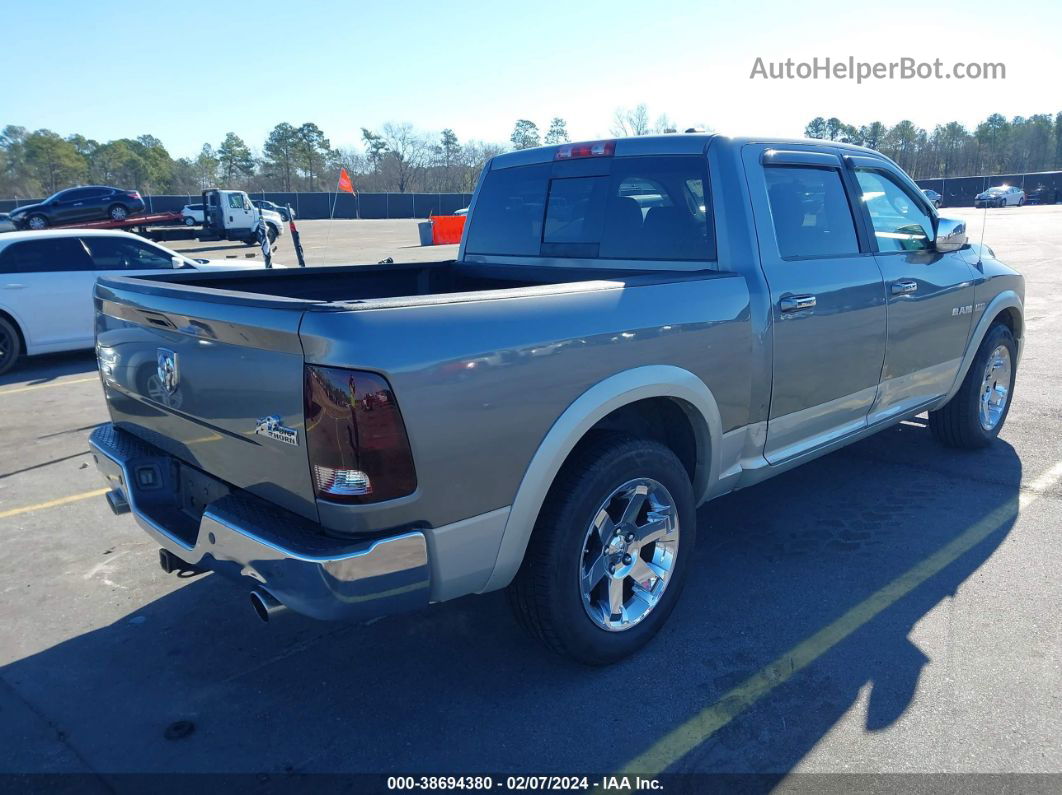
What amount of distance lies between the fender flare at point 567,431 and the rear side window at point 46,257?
8.67 m

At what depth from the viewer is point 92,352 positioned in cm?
993

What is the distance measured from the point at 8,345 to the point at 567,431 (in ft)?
28.7

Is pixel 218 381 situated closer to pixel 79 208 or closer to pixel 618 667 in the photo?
pixel 618 667

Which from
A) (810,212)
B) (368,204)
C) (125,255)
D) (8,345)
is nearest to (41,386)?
(8,345)

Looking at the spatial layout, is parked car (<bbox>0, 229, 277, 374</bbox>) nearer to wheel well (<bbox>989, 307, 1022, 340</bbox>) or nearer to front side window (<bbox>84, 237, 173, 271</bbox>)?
front side window (<bbox>84, 237, 173, 271</bbox>)

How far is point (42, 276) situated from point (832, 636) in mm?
9317

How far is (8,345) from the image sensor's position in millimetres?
8742

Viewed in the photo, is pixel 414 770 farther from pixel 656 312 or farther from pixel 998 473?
pixel 998 473

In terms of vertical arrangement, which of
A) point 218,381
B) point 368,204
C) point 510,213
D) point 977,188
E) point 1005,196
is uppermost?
point 368,204

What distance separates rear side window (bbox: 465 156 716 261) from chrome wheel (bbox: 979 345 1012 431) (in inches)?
119

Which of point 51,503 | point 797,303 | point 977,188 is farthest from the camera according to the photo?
point 977,188

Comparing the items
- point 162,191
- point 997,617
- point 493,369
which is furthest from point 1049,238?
point 162,191

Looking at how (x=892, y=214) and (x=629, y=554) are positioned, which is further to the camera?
(x=892, y=214)

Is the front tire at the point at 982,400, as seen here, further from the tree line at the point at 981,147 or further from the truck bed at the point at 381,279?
the tree line at the point at 981,147
